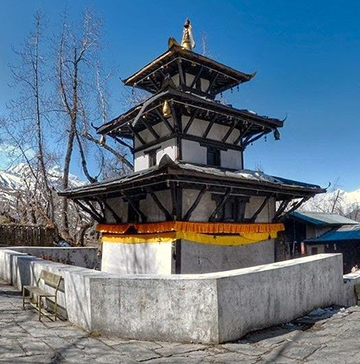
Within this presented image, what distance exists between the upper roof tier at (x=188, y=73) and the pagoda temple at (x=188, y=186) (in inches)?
1.7

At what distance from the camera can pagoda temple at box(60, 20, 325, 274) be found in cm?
1117

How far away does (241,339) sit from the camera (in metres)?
5.68

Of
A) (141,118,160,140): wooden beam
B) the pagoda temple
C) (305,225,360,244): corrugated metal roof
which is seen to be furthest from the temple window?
(305,225,360,244): corrugated metal roof

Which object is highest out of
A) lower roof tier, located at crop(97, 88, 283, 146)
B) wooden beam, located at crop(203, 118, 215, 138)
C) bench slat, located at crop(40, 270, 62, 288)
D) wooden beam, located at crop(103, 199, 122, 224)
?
lower roof tier, located at crop(97, 88, 283, 146)

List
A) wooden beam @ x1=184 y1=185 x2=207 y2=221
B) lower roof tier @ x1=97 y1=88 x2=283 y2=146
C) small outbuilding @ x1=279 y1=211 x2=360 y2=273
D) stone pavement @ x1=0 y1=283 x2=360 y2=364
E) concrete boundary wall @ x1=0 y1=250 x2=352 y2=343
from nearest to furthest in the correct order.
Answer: stone pavement @ x1=0 y1=283 x2=360 y2=364 → concrete boundary wall @ x1=0 y1=250 x2=352 y2=343 → wooden beam @ x1=184 y1=185 x2=207 y2=221 → lower roof tier @ x1=97 y1=88 x2=283 y2=146 → small outbuilding @ x1=279 y1=211 x2=360 y2=273

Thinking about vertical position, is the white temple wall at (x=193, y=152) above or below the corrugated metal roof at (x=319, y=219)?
above

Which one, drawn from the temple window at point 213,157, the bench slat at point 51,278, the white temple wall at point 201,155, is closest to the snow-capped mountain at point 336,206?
the white temple wall at point 201,155

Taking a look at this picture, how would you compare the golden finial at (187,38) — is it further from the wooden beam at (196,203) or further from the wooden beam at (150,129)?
the wooden beam at (196,203)

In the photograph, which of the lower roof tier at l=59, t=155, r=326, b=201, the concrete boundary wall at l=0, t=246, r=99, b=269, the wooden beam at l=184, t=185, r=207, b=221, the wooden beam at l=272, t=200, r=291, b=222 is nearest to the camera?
the lower roof tier at l=59, t=155, r=326, b=201

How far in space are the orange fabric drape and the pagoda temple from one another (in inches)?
1.3

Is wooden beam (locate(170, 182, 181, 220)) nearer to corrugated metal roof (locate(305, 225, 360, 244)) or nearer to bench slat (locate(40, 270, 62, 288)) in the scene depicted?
bench slat (locate(40, 270, 62, 288))

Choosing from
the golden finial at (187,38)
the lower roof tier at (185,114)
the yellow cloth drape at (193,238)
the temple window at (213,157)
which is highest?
the golden finial at (187,38)

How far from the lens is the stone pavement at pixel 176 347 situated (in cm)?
476

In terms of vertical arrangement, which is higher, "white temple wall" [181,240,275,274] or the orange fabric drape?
the orange fabric drape
